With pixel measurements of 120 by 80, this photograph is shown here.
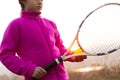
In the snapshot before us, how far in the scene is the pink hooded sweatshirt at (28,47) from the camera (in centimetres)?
453

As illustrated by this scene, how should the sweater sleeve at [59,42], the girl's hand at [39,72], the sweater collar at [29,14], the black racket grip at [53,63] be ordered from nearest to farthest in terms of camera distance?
the girl's hand at [39,72] → the black racket grip at [53,63] → the sweater collar at [29,14] → the sweater sleeve at [59,42]

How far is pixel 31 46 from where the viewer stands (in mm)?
4586

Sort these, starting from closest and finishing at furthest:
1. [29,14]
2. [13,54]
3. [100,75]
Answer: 1. [13,54]
2. [29,14]
3. [100,75]

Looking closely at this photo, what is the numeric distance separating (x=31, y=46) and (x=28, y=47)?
0.03 m

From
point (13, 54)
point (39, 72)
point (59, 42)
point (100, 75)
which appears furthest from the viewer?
point (100, 75)

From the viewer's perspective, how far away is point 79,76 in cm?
941

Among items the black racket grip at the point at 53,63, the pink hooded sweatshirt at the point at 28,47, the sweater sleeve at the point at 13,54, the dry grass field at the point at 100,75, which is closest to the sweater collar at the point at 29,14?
the pink hooded sweatshirt at the point at 28,47

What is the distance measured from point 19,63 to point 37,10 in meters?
0.47

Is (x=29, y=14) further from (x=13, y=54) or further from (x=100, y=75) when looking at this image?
(x=100, y=75)

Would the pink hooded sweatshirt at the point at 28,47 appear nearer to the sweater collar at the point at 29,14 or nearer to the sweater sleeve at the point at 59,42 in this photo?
the sweater collar at the point at 29,14

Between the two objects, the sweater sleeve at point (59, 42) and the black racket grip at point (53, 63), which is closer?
the black racket grip at point (53, 63)

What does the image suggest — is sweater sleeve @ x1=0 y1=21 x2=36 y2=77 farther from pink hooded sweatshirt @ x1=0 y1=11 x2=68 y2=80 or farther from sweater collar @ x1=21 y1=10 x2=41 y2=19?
sweater collar @ x1=21 y1=10 x2=41 y2=19

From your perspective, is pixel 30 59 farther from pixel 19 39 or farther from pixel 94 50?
pixel 94 50

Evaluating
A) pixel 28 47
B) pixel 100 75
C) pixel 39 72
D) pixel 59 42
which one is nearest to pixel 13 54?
pixel 28 47
